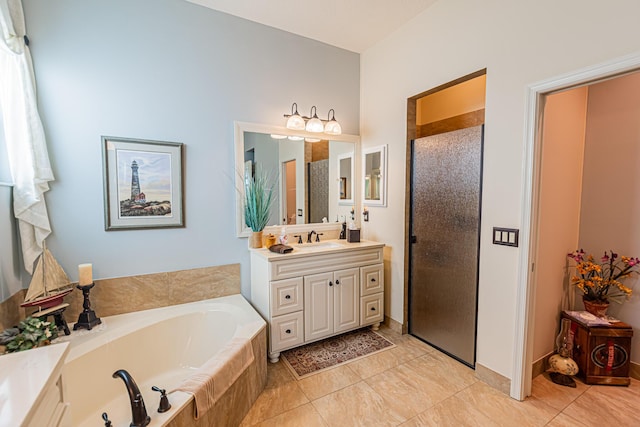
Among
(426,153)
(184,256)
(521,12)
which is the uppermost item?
(521,12)

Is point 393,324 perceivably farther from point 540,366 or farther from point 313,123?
point 313,123

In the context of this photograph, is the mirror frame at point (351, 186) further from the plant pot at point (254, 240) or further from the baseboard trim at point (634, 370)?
the baseboard trim at point (634, 370)

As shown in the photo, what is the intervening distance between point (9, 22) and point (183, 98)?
3.25ft

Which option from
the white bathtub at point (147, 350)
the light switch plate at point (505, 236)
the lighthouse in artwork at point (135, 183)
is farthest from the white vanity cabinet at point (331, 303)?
the lighthouse in artwork at point (135, 183)

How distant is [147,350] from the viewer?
6.73 feet

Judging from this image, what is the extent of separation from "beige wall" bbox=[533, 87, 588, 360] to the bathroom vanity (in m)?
1.31

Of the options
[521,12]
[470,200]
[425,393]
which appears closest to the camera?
[521,12]

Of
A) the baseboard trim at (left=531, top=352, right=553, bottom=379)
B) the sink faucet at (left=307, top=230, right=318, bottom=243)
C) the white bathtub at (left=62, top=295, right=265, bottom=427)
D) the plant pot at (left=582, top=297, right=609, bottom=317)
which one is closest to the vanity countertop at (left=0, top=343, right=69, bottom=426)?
the white bathtub at (left=62, top=295, right=265, bottom=427)

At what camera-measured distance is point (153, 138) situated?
2266 mm

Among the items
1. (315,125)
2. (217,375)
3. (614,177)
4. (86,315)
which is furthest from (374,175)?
(86,315)

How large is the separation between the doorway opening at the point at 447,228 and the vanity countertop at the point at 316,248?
0.48 metres

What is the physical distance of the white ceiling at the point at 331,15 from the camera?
7.70 ft

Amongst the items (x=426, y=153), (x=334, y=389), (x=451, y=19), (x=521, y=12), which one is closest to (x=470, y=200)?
(x=426, y=153)

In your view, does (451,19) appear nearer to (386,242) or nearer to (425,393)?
(386,242)
